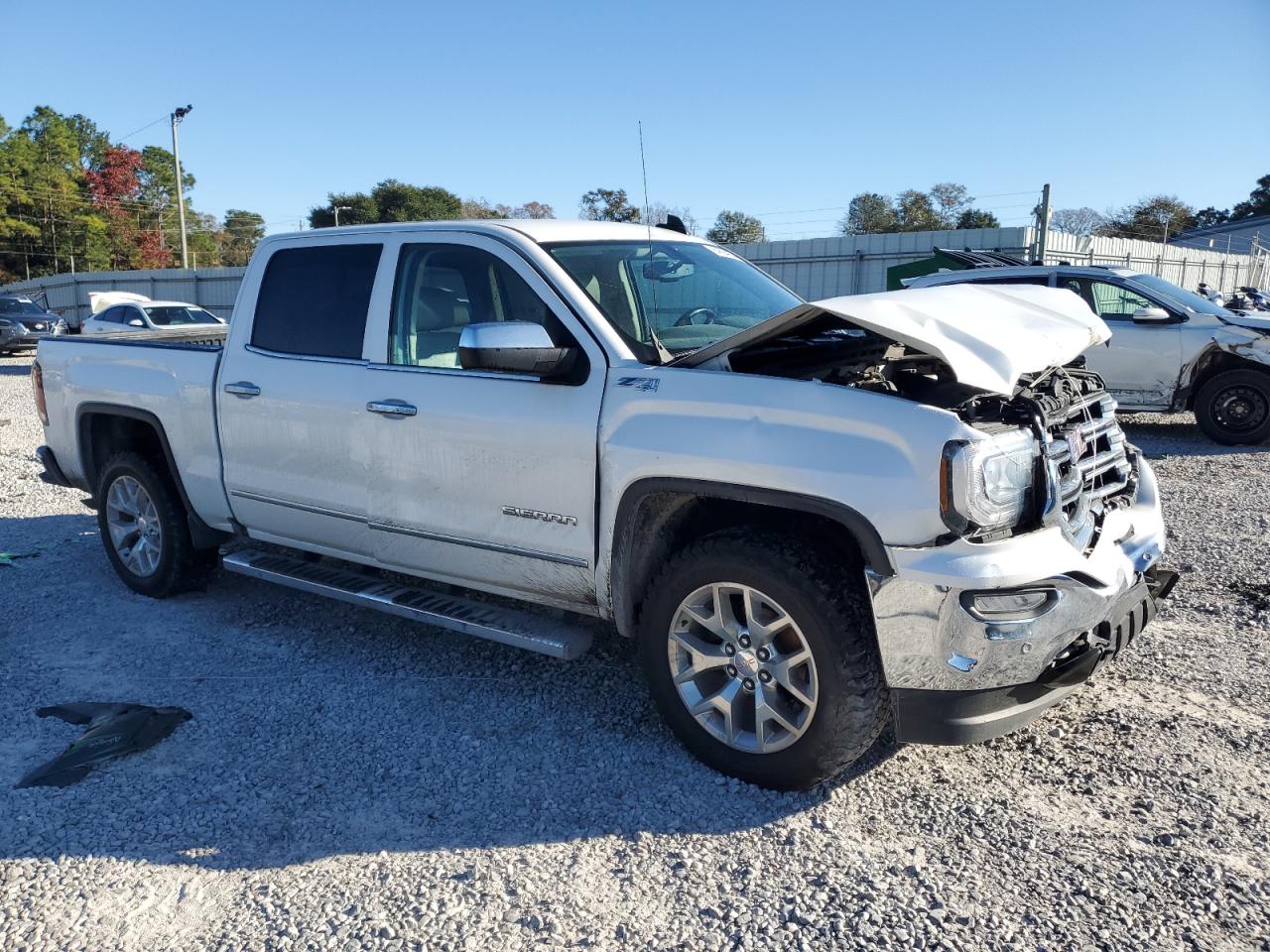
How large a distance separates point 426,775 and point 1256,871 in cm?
268

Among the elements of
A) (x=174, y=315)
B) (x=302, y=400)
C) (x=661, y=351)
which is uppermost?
(x=661, y=351)

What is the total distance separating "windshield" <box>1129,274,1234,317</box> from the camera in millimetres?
10344

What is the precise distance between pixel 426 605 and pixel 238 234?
8199cm

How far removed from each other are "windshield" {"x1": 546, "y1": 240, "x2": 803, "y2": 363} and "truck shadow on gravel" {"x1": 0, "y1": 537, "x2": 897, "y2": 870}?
1.55 m

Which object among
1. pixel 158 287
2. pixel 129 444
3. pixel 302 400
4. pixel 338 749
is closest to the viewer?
pixel 338 749

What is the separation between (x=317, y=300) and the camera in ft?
15.6

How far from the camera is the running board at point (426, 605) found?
12.5 ft

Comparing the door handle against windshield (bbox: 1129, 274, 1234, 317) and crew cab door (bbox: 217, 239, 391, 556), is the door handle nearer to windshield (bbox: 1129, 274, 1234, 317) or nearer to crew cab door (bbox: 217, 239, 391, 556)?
crew cab door (bbox: 217, 239, 391, 556)

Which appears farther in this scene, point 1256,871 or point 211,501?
point 211,501

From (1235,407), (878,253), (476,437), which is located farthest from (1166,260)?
(476,437)

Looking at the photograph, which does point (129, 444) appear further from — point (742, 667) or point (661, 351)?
point (742, 667)

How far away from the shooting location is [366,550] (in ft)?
15.0

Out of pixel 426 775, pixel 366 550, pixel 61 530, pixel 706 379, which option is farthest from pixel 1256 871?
pixel 61 530

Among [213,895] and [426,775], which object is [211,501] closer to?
[426,775]
